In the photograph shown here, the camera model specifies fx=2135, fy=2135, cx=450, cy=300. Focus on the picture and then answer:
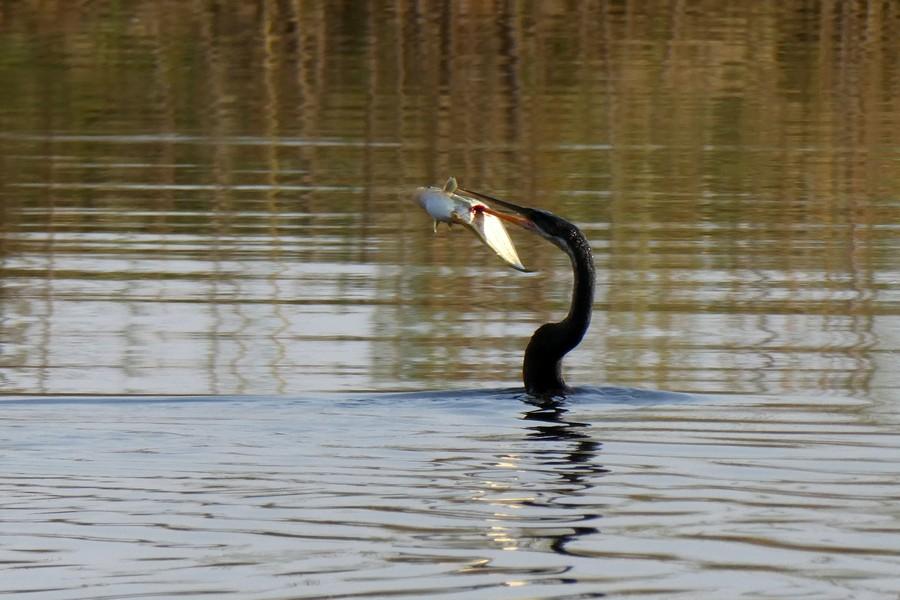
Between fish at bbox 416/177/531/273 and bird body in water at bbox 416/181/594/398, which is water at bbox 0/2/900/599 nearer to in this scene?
bird body in water at bbox 416/181/594/398

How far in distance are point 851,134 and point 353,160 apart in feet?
14.3

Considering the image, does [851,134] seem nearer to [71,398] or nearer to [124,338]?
[124,338]

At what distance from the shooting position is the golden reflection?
9.64 metres

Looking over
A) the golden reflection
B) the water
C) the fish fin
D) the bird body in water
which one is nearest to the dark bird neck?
the bird body in water

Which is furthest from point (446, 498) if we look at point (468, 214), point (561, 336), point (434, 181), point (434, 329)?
point (434, 181)

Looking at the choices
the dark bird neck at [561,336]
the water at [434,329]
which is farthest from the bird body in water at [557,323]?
the water at [434,329]

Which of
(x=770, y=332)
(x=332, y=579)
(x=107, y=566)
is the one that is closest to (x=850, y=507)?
(x=332, y=579)

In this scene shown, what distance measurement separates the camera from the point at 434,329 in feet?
33.3

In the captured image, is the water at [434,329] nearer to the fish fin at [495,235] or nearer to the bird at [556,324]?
the bird at [556,324]

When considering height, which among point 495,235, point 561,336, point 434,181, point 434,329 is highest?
point 495,235

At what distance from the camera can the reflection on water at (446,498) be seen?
5.41 metres

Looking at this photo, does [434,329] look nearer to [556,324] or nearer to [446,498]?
[556,324]

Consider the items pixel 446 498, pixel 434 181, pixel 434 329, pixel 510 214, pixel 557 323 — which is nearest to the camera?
pixel 446 498

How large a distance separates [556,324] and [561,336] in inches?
2.7
